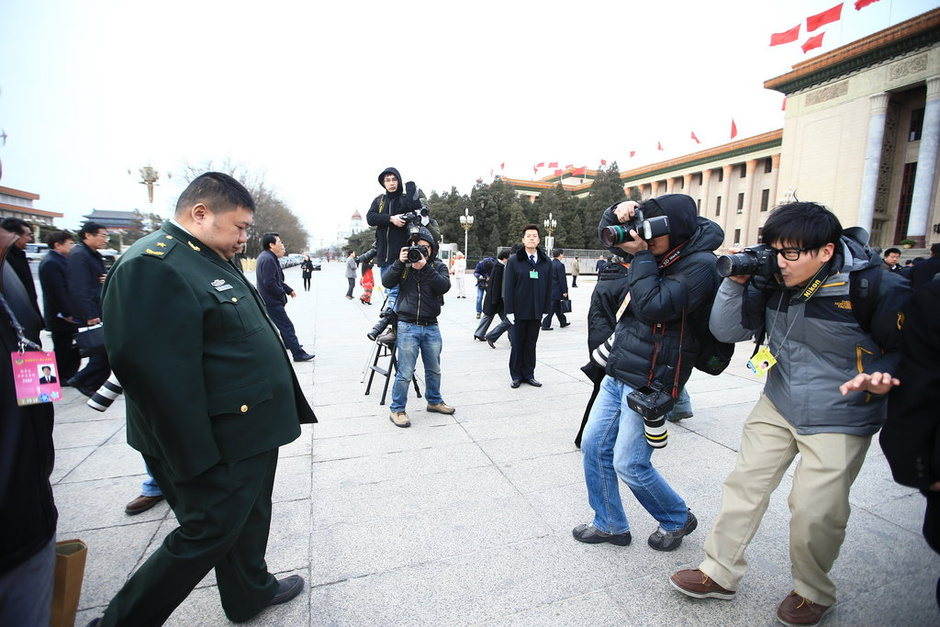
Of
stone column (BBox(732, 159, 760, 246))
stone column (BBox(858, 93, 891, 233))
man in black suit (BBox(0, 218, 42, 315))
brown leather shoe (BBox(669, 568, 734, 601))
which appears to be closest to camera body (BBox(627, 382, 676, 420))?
brown leather shoe (BBox(669, 568, 734, 601))

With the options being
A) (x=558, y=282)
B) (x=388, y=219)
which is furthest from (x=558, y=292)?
(x=388, y=219)

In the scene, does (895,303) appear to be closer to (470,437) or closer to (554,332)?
(470,437)

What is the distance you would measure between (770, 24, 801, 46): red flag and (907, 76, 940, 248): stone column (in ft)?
22.9

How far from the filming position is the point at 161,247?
1.66m

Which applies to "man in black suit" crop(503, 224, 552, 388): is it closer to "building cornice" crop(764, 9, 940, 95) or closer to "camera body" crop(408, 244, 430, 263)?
"camera body" crop(408, 244, 430, 263)

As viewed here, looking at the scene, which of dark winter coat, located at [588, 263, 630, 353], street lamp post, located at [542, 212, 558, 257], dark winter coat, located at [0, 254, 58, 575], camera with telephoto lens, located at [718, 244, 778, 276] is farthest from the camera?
street lamp post, located at [542, 212, 558, 257]

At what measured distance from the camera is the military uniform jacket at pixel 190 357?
1548 mm

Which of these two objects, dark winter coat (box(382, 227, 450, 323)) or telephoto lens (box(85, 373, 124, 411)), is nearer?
telephoto lens (box(85, 373, 124, 411))

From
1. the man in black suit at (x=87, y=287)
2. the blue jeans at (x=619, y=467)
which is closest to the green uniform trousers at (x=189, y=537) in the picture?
the blue jeans at (x=619, y=467)

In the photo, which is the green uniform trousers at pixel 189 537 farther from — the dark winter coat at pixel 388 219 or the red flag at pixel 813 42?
the red flag at pixel 813 42

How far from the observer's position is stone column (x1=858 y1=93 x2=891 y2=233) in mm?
26609

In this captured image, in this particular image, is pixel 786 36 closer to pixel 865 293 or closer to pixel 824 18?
pixel 824 18

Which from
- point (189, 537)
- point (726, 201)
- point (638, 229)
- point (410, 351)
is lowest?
point (189, 537)

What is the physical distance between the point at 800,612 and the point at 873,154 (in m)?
34.9
